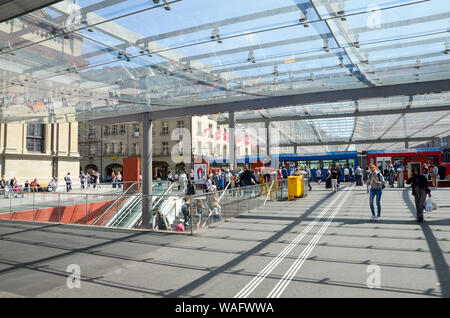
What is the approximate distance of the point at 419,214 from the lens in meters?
9.62

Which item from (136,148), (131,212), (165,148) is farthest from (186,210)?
(136,148)

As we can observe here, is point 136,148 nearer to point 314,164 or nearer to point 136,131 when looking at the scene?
point 136,131

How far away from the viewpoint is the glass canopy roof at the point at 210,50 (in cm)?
658

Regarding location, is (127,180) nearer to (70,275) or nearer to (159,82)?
(159,82)

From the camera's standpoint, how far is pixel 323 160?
31.1 meters

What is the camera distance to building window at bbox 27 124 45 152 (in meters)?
33.2

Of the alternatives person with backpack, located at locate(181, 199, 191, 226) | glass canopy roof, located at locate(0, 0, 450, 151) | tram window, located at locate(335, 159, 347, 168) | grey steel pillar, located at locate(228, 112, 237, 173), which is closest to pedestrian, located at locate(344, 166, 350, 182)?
tram window, located at locate(335, 159, 347, 168)

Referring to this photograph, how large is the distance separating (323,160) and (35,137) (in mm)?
28357

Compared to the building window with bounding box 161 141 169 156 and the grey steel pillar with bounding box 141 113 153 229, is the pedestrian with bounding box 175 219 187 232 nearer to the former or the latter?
the grey steel pillar with bounding box 141 113 153 229

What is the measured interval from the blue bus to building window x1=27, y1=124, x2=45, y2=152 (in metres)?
23.7

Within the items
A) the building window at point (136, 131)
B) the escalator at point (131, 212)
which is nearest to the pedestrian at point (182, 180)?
the escalator at point (131, 212)

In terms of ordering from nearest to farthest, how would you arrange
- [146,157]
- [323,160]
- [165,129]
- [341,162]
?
[146,157], [341,162], [323,160], [165,129]
